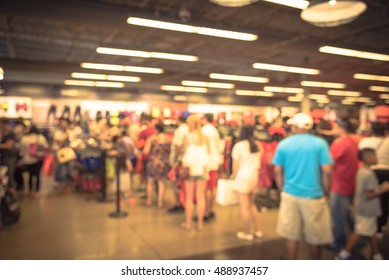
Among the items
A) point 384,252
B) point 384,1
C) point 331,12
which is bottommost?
point 384,252

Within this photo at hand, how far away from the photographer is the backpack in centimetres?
337

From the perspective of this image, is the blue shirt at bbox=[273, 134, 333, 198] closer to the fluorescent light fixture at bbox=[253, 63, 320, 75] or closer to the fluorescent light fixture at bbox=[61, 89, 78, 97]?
the fluorescent light fixture at bbox=[253, 63, 320, 75]

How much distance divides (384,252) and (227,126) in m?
3.69

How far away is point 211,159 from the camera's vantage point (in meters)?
3.58

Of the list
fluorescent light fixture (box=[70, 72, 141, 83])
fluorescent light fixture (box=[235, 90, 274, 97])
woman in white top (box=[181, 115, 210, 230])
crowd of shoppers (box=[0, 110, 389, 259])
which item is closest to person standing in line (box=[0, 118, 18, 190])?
crowd of shoppers (box=[0, 110, 389, 259])

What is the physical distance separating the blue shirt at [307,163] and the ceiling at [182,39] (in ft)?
4.38

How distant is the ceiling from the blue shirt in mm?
1336

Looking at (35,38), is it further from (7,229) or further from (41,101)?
(7,229)

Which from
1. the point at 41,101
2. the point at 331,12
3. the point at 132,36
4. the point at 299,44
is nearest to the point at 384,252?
the point at 331,12

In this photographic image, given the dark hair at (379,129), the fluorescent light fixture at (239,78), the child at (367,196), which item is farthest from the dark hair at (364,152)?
the fluorescent light fixture at (239,78)

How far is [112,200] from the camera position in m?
4.86

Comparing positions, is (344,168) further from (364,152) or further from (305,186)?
→ (305,186)

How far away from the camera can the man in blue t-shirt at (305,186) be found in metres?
2.20

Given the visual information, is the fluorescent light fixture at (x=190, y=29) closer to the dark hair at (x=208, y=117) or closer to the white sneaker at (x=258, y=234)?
the dark hair at (x=208, y=117)
